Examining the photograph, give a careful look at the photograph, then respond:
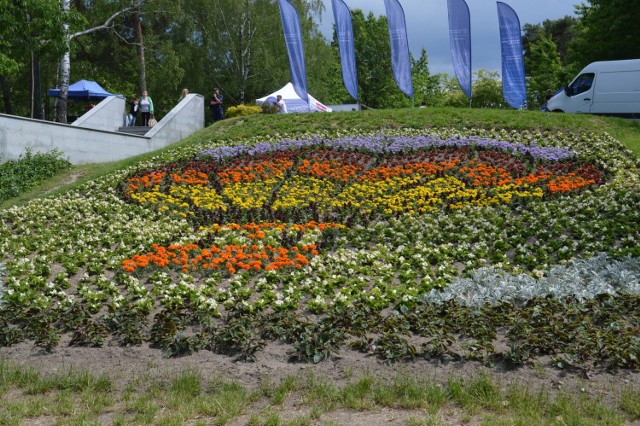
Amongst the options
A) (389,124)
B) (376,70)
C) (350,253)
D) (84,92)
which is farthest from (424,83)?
(350,253)

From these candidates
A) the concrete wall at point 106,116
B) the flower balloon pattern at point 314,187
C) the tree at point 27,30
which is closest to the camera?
the flower balloon pattern at point 314,187

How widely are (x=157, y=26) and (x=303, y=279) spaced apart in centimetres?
3225

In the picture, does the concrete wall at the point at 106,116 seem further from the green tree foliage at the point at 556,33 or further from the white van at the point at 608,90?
the green tree foliage at the point at 556,33

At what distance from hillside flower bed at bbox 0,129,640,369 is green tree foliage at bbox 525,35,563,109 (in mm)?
30966

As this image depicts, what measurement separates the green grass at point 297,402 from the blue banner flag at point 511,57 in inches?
704

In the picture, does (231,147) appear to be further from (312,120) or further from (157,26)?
(157,26)

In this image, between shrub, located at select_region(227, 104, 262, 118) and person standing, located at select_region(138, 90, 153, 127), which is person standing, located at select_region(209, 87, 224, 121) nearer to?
shrub, located at select_region(227, 104, 262, 118)

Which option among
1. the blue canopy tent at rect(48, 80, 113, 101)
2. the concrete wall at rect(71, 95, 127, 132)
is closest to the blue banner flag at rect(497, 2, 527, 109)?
the concrete wall at rect(71, 95, 127, 132)

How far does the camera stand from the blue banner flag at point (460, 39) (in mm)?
21281

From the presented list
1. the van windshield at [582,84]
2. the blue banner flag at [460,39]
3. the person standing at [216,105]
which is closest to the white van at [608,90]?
the van windshield at [582,84]

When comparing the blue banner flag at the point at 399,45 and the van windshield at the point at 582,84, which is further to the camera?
the blue banner flag at the point at 399,45

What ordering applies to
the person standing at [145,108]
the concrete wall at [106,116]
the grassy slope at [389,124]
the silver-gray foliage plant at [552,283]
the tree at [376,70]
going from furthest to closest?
the tree at [376,70] < the person standing at [145,108] < the concrete wall at [106,116] < the grassy slope at [389,124] < the silver-gray foliage plant at [552,283]

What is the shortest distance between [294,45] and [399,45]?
10.9 feet

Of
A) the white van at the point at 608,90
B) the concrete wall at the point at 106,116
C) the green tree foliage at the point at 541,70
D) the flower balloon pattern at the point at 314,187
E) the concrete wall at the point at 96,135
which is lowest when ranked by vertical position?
the flower balloon pattern at the point at 314,187
